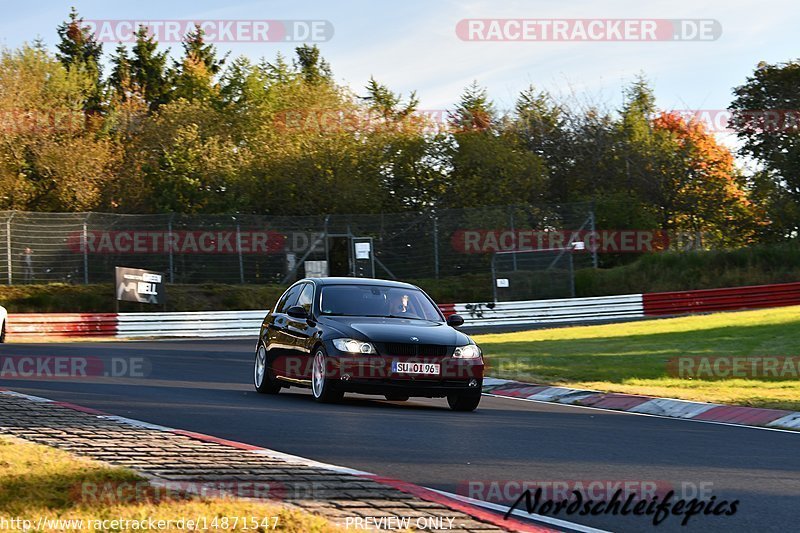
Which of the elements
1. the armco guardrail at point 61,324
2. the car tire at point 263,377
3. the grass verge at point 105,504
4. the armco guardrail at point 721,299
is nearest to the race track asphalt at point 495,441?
the car tire at point 263,377

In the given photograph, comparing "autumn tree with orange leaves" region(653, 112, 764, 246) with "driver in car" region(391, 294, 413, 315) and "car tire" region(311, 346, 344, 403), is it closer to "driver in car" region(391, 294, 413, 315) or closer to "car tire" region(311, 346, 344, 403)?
"driver in car" region(391, 294, 413, 315)

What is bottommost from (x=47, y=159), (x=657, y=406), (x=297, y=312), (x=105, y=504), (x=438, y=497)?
(x=657, y=406)

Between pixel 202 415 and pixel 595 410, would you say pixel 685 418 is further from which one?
pixel 202 415

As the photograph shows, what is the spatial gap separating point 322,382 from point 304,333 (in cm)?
90

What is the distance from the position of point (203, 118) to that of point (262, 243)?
19886 mm

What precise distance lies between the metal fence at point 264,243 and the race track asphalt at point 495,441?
19.7 metres

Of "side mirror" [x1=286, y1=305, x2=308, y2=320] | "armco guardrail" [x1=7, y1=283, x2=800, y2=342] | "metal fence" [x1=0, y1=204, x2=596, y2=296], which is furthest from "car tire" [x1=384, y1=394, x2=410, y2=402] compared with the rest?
"metal fence" [x1=0, y1=204, x2=596, y2=296]

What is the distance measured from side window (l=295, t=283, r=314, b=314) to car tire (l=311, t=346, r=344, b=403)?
96cm

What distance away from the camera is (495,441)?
35.7ft

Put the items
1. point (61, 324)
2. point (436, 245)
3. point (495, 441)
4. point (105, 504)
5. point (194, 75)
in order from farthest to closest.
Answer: point (194, 75), point (436, 245), point (61, 324), point (495, 441), point (105, 504)

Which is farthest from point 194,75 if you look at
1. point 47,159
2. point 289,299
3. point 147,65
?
point 289,299

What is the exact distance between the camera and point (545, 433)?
1167 centimetres

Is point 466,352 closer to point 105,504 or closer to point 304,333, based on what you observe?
point 304,333

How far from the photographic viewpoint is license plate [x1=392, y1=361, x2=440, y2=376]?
45.8 ft
